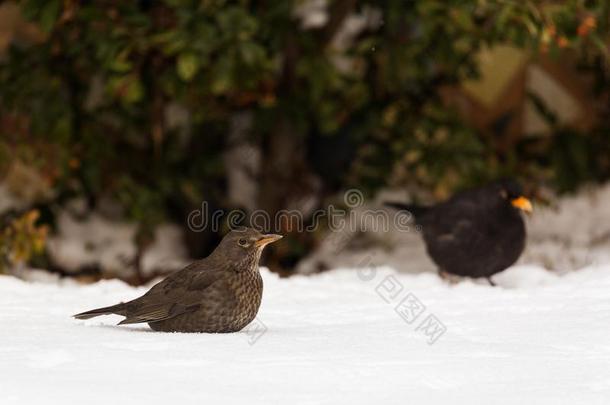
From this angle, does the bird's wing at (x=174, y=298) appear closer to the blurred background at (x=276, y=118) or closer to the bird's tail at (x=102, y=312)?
the bird's tail at (x=102, y=312)

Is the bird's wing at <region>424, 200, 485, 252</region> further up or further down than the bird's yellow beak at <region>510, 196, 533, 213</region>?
further down

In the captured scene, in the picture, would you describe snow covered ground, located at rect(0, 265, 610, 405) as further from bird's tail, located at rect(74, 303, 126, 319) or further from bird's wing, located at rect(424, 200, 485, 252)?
bird's wing, located at rect(424, 200, 485, 252)

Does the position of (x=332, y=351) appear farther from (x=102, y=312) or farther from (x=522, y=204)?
(x=522, y=204)

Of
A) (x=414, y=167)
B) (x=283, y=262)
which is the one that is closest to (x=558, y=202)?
(x=414, y=167)

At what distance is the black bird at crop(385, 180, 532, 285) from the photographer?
5.24 metres

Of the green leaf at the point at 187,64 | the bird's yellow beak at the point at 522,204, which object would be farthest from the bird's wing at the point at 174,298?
the bird's yellow beak at the point at 522,204

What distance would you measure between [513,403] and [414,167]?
165 inches

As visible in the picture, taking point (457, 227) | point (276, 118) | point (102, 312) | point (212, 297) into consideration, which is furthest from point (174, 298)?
point (276, 118)

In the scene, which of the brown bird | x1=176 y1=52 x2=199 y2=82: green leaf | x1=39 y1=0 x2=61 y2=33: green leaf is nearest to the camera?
the brown bird

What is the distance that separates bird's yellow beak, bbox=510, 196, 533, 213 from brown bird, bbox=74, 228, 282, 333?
2042 millimetres

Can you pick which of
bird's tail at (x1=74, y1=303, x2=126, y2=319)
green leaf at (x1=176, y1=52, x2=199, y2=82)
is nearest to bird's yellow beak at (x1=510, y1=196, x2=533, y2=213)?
green leaf at (x1=176, y1=52, x2=199, y2=82)

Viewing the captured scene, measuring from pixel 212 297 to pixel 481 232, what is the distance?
7.10 ft

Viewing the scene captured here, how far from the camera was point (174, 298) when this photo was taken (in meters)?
3.59

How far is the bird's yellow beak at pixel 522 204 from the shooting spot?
527cm
